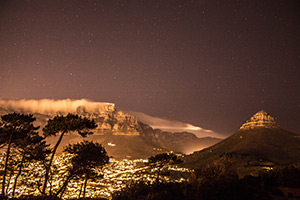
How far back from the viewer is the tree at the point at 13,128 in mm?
31344

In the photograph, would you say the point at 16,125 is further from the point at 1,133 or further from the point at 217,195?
the point at 217,195

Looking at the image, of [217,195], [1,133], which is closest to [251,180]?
[217,195]

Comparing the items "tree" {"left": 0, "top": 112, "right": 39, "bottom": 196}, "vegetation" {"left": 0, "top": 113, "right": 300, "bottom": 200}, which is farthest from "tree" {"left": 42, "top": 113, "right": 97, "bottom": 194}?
"tree" {"left": 0, "top": 112, "right": 39, "bottom": 196}

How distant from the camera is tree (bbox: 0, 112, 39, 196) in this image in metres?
31.3

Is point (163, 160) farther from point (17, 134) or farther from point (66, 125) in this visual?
point (17, 134)

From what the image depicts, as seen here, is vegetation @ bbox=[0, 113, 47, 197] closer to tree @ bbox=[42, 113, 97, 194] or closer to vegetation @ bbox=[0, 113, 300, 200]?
vegetation @ bbox=[0, 113, 300, 200]

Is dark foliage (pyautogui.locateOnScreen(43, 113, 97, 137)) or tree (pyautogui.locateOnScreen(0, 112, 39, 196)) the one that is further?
tree (pyautogui.locateOnScreen(0, 112, 39, 196))

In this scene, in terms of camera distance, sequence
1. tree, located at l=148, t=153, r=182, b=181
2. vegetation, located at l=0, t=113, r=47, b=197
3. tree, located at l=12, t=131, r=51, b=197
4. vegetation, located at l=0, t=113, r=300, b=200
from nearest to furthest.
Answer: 1. vegetation, located at l=0, t=113, r=300, b=200
2. tree, located at l=12, t=131, r=51, b=197
3. vegetation, located at l=0, t=113, r=47, b=197
4. tree, located at l=148, t=153, r=182, b=181

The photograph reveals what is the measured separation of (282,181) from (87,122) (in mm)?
24570

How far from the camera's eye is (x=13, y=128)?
32125 mm

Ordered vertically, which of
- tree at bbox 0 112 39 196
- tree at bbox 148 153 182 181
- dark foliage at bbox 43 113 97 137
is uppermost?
dark foliage at bbox 43 113 97 137

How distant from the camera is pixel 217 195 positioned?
19531mm

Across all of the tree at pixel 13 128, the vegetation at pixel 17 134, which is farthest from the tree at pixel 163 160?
the tree at pixel 13 128

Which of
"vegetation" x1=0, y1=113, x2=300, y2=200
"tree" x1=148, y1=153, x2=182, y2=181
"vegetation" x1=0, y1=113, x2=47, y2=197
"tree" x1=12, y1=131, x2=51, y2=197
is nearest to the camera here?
"vegetation" x1=0, y1=113, x2=300, y2=200
